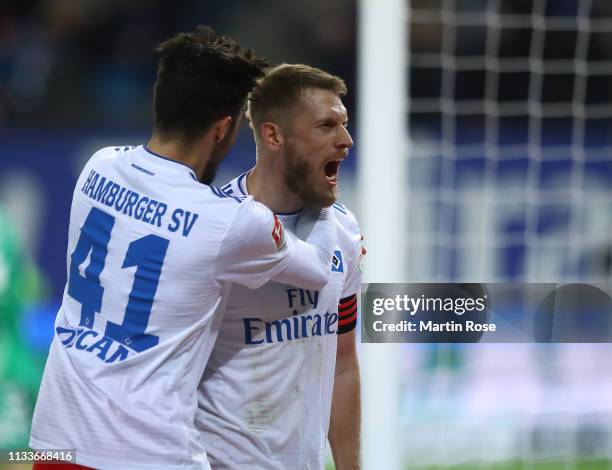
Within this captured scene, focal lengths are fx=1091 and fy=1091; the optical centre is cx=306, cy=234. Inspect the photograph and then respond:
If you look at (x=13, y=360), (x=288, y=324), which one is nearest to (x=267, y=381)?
(x=288, y=324)

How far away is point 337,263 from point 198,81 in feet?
2.33

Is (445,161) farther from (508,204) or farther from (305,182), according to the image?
(305,182)

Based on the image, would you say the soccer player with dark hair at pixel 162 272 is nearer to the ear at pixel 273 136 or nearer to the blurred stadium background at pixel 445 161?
the ear at pixel 273 136

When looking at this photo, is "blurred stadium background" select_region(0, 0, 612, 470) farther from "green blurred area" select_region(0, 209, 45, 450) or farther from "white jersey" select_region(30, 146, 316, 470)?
"white jersey" select_region(30, 146, 316, 470)

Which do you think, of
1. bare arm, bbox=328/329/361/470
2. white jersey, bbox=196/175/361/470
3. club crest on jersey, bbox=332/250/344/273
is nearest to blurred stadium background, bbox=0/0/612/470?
bare arm, bbox=328/329/361/470

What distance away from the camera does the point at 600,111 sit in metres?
8.48

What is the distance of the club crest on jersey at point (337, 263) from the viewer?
10.7 ft

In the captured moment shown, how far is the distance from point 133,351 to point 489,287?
2.01 m

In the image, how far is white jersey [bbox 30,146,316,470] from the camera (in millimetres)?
2869

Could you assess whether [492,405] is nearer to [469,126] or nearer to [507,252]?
[507,252]

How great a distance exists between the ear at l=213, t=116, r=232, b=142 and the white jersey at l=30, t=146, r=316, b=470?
129mm

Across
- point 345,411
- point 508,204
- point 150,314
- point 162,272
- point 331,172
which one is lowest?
point 345,411

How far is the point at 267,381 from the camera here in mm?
3133

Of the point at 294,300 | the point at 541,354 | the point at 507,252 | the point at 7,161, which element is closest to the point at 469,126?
the point at 507,252
